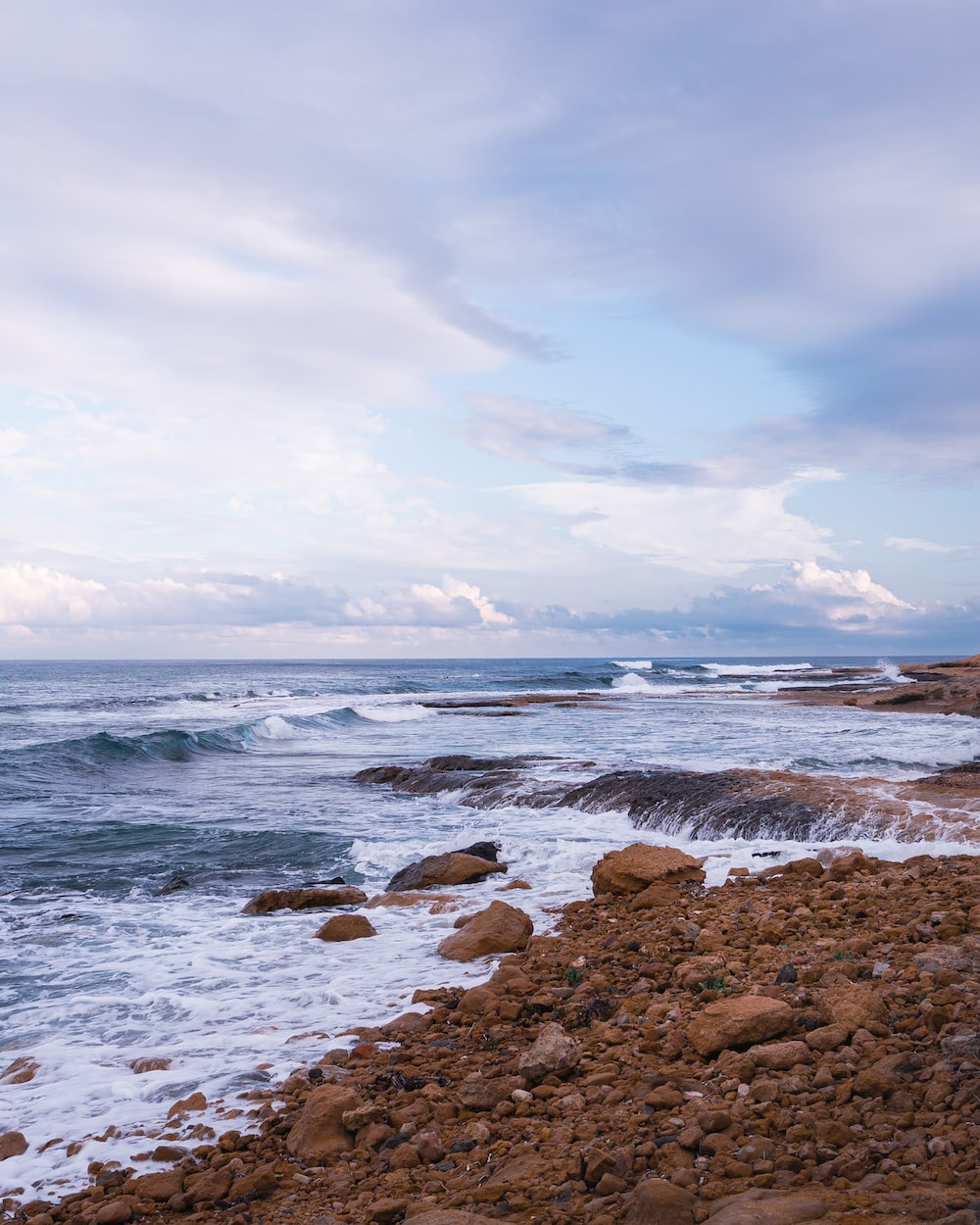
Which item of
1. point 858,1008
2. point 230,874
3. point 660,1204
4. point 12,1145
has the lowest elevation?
point 230,874

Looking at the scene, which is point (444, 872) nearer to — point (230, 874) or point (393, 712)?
point (230, 874)

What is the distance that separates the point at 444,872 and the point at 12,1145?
6.90m

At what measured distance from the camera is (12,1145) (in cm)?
500

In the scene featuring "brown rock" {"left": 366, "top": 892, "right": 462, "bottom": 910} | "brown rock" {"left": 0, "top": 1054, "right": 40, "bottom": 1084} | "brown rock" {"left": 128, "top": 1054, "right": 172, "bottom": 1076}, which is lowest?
"brown rock" {"left": 366, "top": 892, "right": 462, "bottom": 910}

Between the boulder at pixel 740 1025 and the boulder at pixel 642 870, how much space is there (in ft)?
14.4

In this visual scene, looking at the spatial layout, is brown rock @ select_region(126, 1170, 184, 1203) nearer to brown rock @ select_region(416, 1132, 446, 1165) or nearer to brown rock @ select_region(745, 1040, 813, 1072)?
brown rock @ select_region(416, 1132, 446, 1165)

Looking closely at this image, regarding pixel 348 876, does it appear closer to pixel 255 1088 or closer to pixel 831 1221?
pixel 255 1088

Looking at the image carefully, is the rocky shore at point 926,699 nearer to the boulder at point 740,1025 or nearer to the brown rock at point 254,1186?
the boulder at point 740,1025

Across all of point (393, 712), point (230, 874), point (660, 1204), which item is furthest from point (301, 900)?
point (393, 712)

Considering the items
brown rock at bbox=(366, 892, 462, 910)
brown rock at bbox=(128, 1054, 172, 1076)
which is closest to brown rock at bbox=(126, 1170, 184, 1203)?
brown rock at bbox=(128, 1054, 172, 1076)

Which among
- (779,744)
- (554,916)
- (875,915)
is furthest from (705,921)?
(779,744)

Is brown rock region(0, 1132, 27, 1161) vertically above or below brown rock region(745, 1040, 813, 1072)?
below

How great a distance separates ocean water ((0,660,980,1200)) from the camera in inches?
232

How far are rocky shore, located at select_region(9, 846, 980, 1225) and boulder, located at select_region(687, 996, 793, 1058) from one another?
0.01 meters
